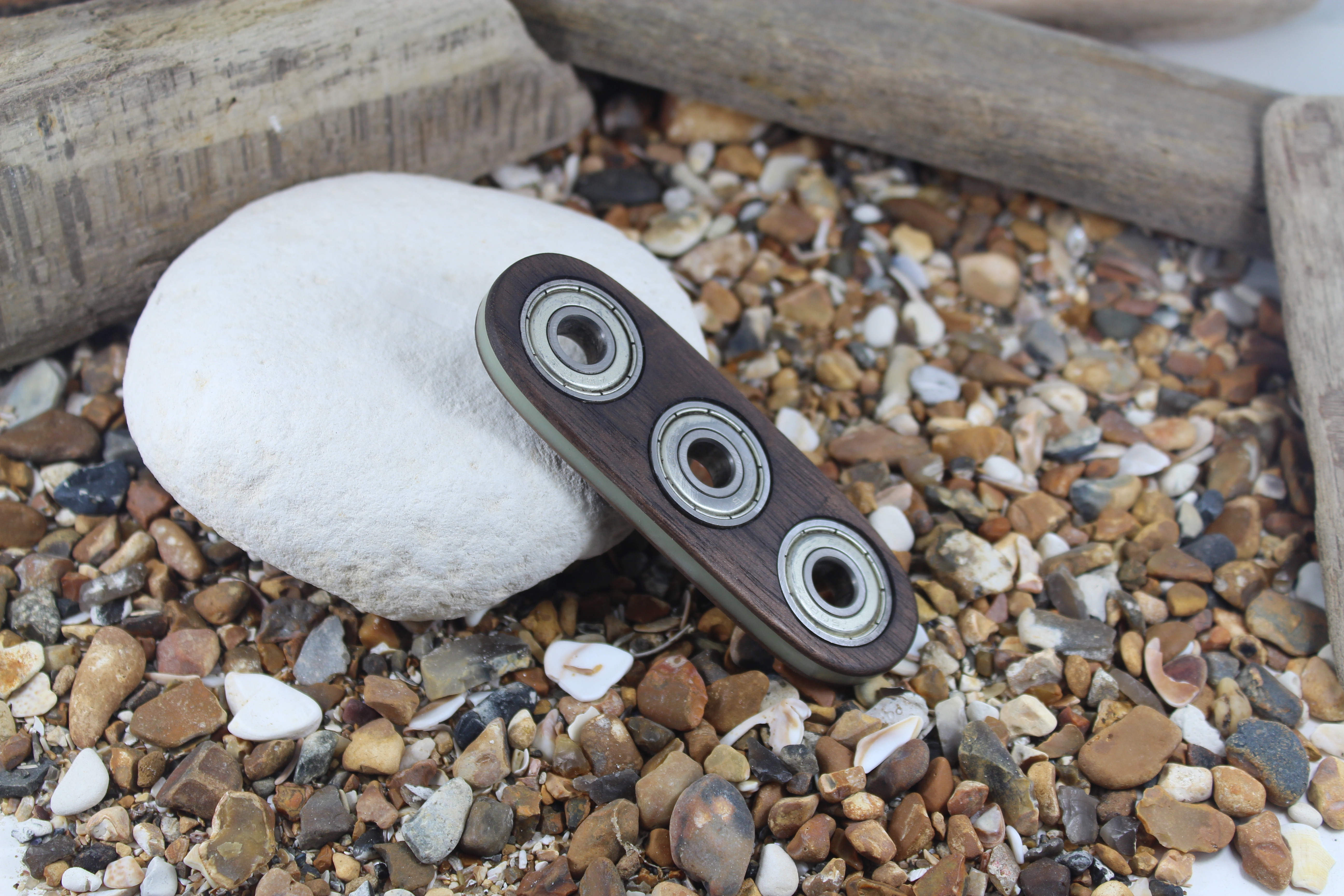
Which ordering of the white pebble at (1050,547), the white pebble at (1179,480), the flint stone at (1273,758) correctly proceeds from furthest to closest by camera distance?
the white pebble at (1179,480), the white pebble at (1050,547), the flint stone at (1273,758)

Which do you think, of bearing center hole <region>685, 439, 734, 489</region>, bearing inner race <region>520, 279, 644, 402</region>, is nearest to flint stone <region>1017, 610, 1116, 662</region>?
bearing center hole <region>685, 439, 734, 489</region>

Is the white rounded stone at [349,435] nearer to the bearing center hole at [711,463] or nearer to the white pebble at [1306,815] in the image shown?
the bearing center hole at [711,463]

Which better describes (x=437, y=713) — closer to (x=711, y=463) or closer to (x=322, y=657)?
(x=322, y=657)

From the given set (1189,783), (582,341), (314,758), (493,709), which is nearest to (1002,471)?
(1189,783)

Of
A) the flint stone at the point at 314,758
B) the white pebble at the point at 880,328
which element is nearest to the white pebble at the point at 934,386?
the white pebble at the point at 880,328

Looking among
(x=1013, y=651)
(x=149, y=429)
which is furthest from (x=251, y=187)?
(x=1013, y=651)

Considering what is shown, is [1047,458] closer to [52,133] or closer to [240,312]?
[240,312]
